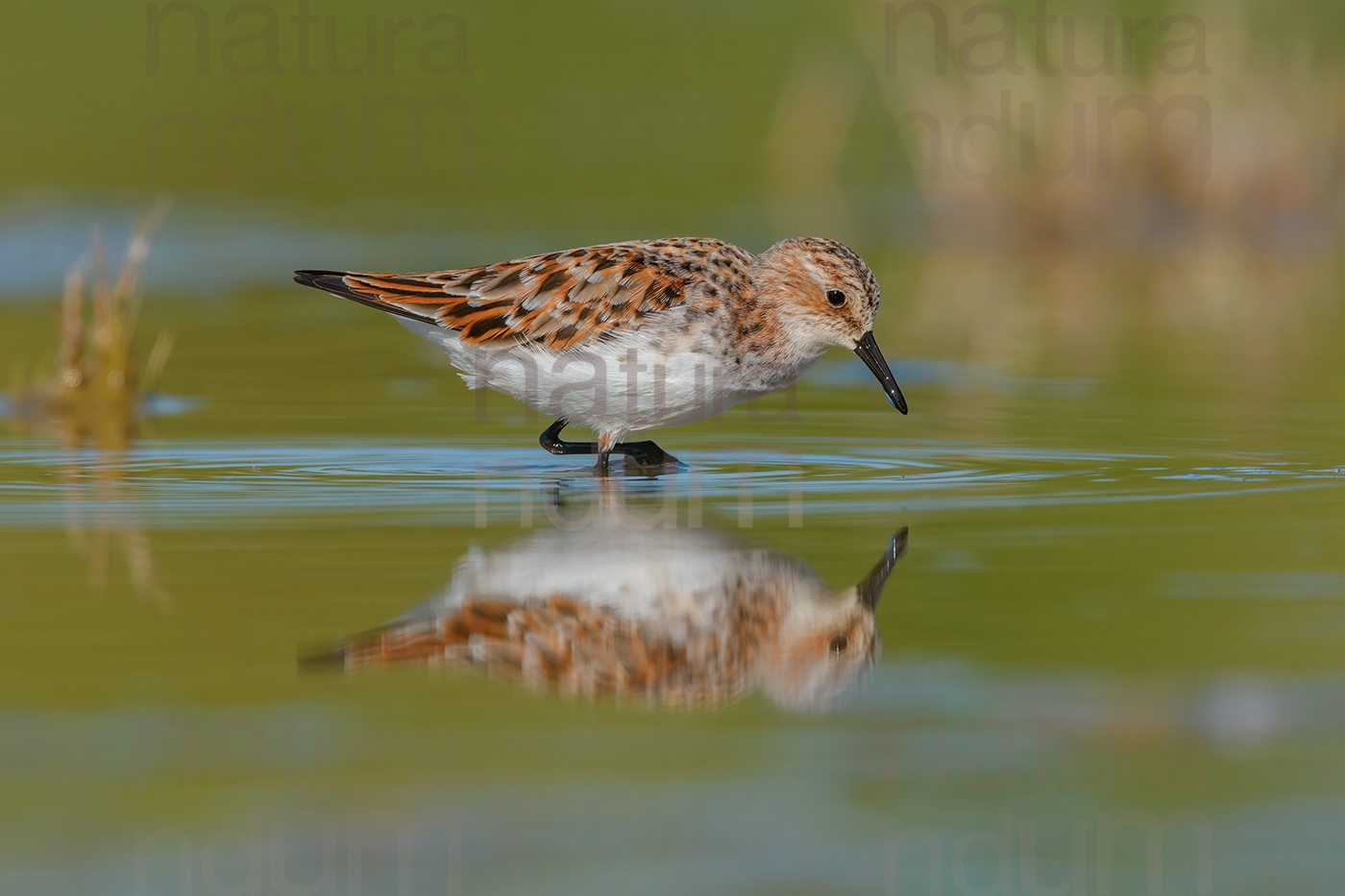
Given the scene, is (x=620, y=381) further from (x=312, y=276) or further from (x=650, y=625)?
(x=650, y=625)

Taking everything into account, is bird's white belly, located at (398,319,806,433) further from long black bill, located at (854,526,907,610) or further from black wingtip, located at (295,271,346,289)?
long black bill, located at (854,526,907,610)

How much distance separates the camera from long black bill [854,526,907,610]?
7.08 metres

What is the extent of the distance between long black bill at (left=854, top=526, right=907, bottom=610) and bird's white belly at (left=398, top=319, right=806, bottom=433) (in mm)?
1742

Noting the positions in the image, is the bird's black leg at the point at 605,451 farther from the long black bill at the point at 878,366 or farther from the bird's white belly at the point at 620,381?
the long black bill at the point at 878,366

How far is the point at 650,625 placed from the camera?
6.55 metres

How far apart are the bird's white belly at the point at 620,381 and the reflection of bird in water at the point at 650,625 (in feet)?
6.13

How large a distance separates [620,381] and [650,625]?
3189 mm

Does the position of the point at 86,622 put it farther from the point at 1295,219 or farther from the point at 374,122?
the point at 374,122

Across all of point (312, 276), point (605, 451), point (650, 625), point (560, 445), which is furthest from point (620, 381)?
point (650, 625)

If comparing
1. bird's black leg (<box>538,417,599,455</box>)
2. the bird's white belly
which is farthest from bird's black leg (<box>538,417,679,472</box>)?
the bird's white belly

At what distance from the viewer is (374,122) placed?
86.8 feet

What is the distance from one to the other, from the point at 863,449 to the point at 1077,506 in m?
1.95

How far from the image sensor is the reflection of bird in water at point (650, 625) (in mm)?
6055

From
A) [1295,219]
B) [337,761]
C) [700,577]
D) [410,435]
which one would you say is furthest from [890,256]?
[337,761]
